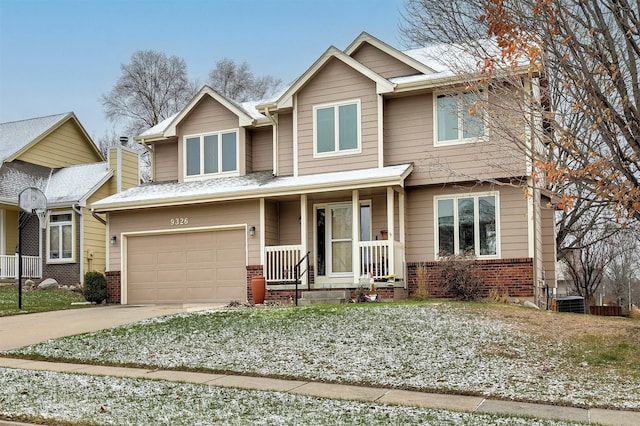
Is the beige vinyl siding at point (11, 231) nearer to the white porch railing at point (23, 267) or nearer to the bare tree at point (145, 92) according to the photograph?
the white porch railing at point (23, 267)

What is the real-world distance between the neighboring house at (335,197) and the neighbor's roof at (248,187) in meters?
0.04

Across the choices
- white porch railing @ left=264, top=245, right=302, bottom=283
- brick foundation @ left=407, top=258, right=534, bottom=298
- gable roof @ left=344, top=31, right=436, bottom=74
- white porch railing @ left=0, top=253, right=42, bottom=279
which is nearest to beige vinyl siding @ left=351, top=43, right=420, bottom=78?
gable roof @ left=344, top=31, right=436, bottom=74

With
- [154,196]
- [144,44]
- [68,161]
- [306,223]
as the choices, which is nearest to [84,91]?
[144,44]

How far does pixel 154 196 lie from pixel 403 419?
14545mm

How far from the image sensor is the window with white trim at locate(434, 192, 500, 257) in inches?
667

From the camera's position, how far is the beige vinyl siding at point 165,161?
71.4 feet

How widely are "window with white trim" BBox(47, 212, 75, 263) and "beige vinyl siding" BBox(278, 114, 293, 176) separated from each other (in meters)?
10.2

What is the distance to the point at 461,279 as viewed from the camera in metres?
16.3

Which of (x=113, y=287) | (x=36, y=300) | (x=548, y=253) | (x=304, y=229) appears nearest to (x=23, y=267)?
(x=36, y=300)

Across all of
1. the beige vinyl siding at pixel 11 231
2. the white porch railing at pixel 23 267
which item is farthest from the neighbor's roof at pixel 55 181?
the white porch railing at pixel 23 267

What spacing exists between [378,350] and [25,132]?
2341 cm

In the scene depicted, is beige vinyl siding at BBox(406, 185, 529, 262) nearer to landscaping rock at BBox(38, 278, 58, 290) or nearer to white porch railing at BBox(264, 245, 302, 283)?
white porch railing at BBox(264, 245, 302, 283)

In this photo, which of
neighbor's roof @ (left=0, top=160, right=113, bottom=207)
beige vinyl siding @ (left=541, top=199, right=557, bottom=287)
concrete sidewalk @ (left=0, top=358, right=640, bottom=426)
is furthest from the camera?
neighbor's roof @ (left=0, top=160, right=113, bottom=207)

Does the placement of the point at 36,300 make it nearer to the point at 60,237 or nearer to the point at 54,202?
the point at 60,237
